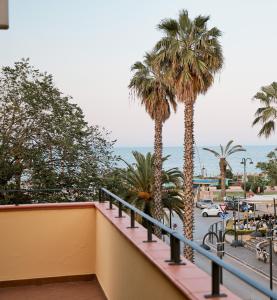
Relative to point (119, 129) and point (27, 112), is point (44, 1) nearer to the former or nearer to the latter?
point (27, 112)

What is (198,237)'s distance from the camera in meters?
31.7

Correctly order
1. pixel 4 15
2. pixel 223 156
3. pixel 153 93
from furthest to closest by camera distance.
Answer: pixel 223 156 → pixel 153 93 → pixel 4 15

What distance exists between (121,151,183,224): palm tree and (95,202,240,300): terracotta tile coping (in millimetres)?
16488

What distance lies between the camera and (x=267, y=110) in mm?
27750

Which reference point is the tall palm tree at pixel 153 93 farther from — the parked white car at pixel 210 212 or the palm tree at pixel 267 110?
the parked white car at pixel 210 212

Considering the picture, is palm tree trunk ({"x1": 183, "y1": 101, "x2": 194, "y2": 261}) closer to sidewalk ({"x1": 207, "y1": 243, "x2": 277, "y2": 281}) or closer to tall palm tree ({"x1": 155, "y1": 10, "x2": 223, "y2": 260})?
tall palm tree ({"x1": 155, "y1": 10, "x2": 223, "y2": 260})

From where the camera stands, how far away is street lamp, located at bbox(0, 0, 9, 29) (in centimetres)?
320

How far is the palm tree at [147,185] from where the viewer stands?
68.1 feet

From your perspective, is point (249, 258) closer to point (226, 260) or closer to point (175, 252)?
point (226, 260)

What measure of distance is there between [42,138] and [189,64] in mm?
7309

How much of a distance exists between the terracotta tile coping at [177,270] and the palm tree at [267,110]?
83.7 feet

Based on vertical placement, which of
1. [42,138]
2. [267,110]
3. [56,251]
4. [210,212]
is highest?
[267,110]

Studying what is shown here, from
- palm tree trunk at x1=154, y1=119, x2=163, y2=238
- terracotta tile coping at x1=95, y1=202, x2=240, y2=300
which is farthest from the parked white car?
terracotta tile coping at x1=95, y1=202, x2=240, y2=300

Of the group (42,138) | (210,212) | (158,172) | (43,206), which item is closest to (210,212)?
(210,212)
